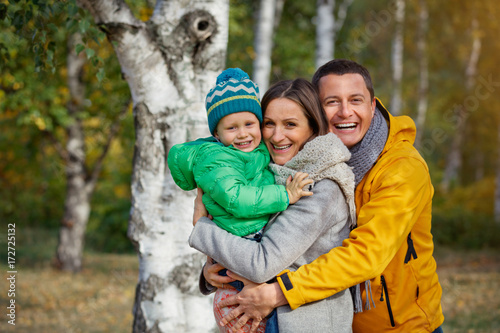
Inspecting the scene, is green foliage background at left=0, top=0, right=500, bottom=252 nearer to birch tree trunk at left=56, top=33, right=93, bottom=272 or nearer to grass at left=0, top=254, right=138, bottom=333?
birch tree trunk at left=56, top=33, right=93, bottom=272

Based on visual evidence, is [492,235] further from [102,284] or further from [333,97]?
[333,97]

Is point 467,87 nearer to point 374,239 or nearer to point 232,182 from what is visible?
point 374,239

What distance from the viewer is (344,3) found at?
575 inches

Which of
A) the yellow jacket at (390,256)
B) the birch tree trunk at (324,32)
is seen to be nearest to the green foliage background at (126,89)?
the birch tree trunk at (324,32)

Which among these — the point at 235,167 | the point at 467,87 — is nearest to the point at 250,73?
the point at 235,167

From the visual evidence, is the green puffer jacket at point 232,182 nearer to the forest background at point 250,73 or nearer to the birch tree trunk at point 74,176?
the forest background at point 250,73

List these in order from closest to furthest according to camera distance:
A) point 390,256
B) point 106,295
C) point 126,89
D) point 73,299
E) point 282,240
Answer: point 282,240, point 390,256, point 73,299, point 106,295, point 126,89

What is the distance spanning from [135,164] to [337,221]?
1.81 meters

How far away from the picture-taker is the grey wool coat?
2.06 m

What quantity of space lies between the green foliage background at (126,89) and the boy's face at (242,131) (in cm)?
141

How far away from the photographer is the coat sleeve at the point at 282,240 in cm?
205

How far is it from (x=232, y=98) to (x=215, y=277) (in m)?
0.94

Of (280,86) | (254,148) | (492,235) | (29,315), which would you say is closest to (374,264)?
(254,148)

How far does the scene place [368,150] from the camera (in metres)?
2.38
